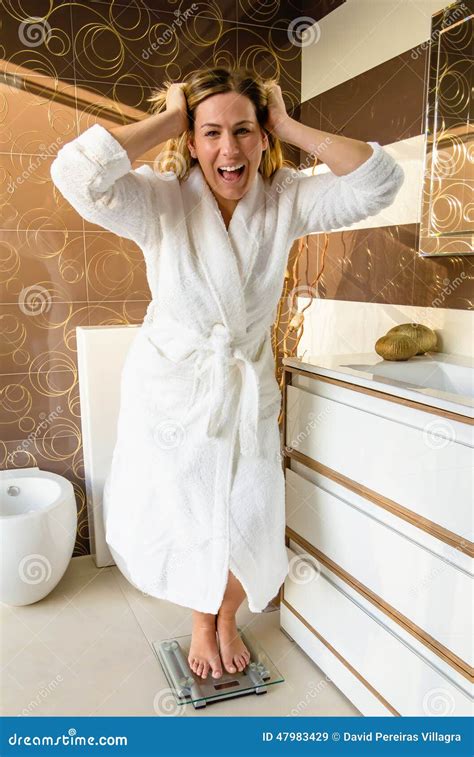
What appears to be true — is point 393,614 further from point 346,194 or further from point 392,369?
point 346,194

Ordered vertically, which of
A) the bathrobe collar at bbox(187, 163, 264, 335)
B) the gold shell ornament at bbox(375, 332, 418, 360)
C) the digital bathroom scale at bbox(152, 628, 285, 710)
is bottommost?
the digital bathroom scale at bbox(152, 628, 285, 710)

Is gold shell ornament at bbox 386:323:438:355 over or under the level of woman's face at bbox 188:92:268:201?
under

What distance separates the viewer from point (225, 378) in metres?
1.57

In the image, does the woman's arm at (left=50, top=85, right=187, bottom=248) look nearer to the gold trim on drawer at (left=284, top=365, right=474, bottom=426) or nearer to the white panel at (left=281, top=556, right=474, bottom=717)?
the gold trim on drawer at (left=284, top=365, right=474, bottom=426)

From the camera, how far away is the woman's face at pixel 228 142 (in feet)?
4.65

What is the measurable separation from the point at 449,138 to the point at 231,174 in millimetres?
683

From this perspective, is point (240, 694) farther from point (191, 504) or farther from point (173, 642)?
point (191, 504)

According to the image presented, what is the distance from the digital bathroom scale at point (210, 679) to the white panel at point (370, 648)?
18 cm

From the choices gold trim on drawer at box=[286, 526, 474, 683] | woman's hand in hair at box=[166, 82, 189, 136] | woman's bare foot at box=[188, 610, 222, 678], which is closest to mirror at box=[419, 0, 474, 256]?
woman's hand in hair at box=[166, 82, 189, 136]

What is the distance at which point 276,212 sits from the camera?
1.59m

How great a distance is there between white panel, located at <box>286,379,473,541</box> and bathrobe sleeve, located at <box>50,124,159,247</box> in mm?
672

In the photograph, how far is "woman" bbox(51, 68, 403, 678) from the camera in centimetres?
143

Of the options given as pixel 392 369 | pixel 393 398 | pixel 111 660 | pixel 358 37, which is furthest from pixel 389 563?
pixel 358 37

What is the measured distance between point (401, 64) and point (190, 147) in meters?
0.84
